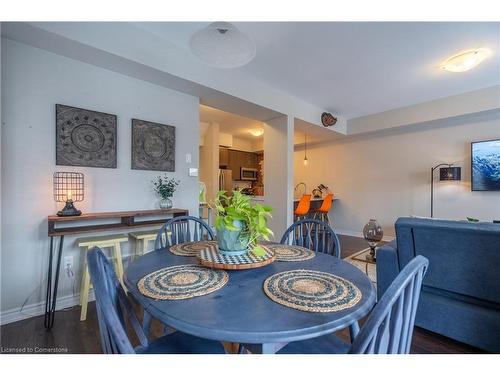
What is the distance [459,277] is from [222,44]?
2.20m

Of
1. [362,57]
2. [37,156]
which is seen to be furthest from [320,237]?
[37,156]

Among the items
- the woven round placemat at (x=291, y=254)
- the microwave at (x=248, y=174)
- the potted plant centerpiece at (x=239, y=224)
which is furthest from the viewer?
the microwave at (x=248, y=174)

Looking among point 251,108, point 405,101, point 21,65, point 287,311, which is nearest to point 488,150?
point 405,101

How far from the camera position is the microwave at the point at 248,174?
6777 millimetres

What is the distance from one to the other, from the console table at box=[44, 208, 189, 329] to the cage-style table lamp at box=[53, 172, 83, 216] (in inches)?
3.1

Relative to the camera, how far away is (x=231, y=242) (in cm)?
120

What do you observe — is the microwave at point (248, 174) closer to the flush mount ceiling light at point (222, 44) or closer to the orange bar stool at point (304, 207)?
the orange bar stool at point (304, 207)

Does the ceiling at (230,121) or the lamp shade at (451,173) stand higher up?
the ceiling at (230,121)

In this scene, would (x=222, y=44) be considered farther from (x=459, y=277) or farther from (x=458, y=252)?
(x=459, y=277)

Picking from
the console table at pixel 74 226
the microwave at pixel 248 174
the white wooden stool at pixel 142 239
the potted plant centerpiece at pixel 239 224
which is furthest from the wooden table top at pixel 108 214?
the microwave at pixel 248 174

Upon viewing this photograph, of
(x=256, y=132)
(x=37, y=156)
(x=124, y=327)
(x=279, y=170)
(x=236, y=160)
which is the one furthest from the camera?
(x=236, y=160)

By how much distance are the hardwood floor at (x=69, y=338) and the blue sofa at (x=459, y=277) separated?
0.09m

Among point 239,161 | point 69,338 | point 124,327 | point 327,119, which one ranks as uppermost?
point 327,119

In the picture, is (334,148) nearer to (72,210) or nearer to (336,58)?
(336,58)
